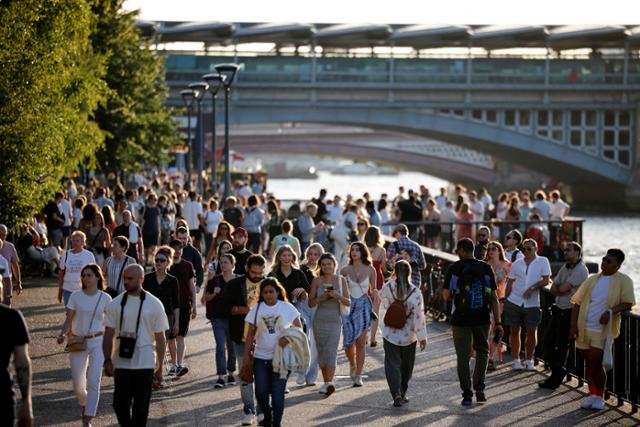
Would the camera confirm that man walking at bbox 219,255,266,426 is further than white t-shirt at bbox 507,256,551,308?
No

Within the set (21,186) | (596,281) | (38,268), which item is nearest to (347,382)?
(596,281)

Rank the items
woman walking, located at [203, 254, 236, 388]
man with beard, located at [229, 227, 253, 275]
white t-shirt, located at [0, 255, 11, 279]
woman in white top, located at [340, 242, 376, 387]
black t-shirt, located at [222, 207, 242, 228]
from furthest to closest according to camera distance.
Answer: black t-shirt, located at [222, 207, 242, 228] < white t-shirt, located at [0, 255, 11, 279] < man with beard, located at [229, 227, 253, 275] < woman in white top, located at [340, 242, 376, 387] < woman walking, located at [203, 254, 236, 388]

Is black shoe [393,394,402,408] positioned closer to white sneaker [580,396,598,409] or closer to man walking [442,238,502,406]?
man walking [442,238,502,406]

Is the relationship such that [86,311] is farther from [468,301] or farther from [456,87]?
[456,87]

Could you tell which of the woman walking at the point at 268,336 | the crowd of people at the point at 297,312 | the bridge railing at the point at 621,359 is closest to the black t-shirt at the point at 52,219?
the crowd of people at the point at 297,312

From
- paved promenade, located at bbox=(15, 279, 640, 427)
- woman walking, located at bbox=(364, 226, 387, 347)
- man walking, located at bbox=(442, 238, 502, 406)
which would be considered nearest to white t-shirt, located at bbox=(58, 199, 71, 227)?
paved promenade, located at bbox=(15, 279, 640, 427)

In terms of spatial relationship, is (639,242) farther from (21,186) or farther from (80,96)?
(21,186)

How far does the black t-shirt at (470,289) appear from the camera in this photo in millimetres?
12953

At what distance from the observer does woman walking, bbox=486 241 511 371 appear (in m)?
15.7

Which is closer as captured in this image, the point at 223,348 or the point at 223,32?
the point at 223,348

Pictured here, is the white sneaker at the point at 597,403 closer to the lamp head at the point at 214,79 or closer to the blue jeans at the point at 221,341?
the blue jeans at the point at 221,341

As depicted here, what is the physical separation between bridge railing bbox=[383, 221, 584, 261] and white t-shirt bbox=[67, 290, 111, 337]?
18.9m

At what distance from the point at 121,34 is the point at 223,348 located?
87.7ft

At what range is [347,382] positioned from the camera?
14.6 m
